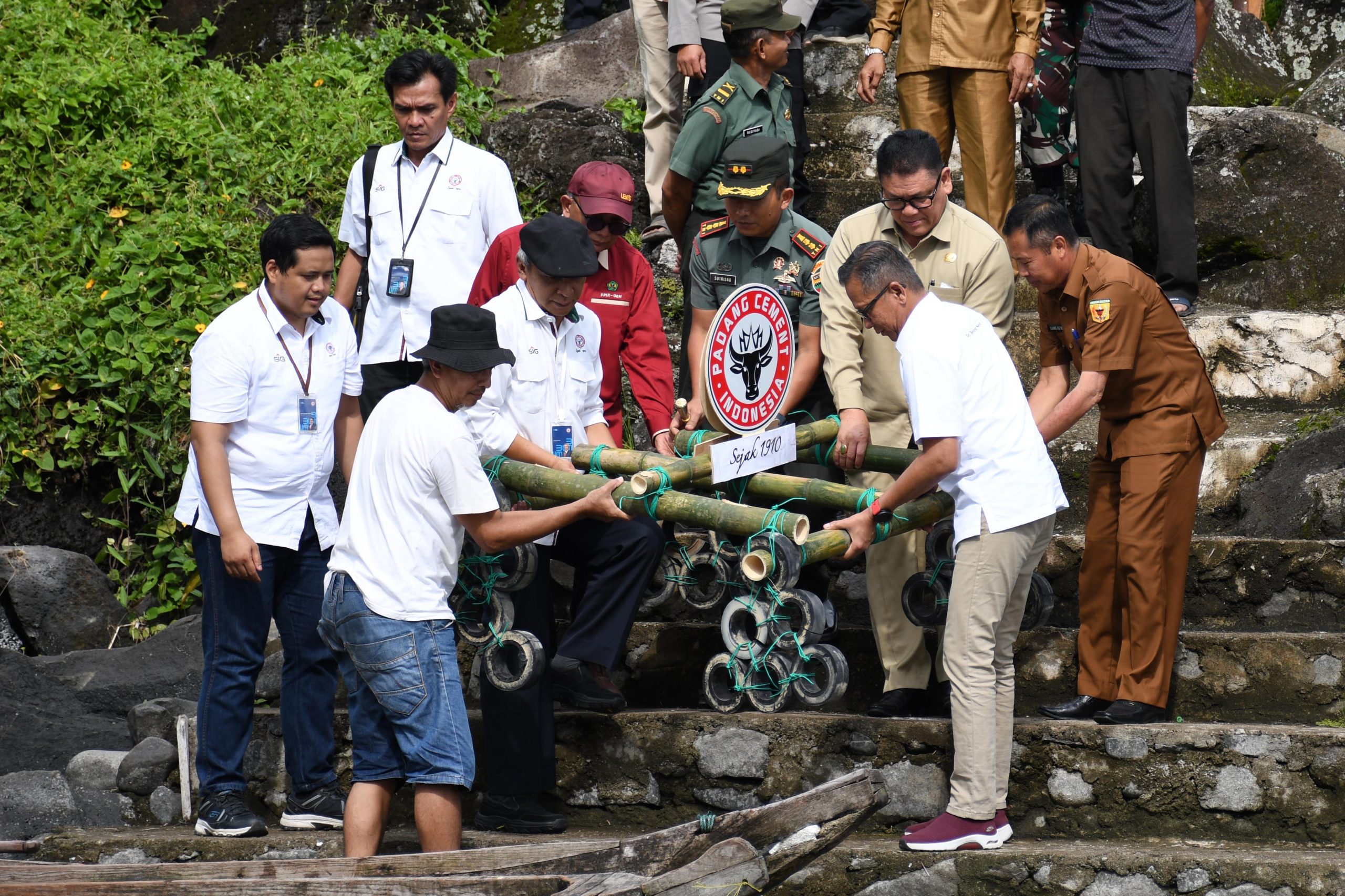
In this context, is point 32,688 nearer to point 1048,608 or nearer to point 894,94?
point 1048,608

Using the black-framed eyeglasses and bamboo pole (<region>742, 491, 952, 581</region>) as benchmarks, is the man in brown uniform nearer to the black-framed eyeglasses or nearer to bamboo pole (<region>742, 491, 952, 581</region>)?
bamboo pole (<region>742, 491, 952, 581</region>)

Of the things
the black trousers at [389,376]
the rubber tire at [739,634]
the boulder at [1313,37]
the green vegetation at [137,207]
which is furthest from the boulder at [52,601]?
the boulder at [1313,37]

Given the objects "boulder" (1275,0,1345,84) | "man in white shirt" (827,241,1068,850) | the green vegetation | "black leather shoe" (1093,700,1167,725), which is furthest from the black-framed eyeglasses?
"boulder" (1275,0,1345,84)

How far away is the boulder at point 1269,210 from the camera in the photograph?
23.5 feet

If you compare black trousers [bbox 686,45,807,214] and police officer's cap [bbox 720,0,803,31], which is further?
black trousers [bbox 686,45,807,214]

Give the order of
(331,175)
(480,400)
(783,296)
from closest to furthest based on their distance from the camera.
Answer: (480,400) < (783,296) < (331,175)

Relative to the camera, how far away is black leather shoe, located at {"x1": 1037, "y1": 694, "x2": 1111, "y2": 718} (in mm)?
5008

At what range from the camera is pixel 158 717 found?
5.88 meters

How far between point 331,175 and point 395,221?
3.29 meters

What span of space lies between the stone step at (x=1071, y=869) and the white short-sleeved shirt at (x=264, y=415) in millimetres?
1221

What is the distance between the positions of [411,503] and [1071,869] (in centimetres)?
234

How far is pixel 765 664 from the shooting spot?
472 centimetres

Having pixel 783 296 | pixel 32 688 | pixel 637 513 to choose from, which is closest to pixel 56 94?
pixel 32 688

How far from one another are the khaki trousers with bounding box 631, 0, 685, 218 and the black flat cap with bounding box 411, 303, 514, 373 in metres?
3.10
